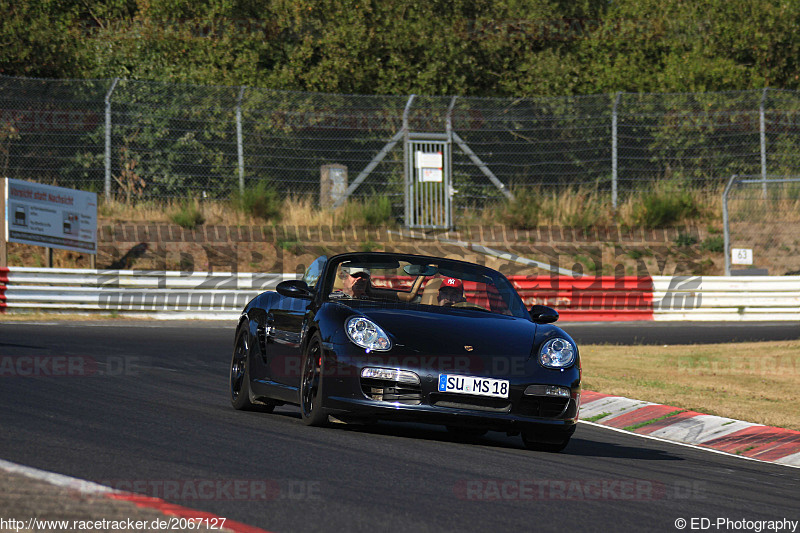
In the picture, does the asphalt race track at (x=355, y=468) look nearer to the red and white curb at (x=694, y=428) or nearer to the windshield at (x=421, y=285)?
the red and white curb at (x=694, y=428)

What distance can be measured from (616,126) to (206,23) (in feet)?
40.6

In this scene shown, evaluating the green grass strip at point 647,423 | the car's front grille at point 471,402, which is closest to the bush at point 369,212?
the green grass strip at point 647,423

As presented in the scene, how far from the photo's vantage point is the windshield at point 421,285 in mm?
8875

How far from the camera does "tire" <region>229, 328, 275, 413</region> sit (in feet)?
31.3

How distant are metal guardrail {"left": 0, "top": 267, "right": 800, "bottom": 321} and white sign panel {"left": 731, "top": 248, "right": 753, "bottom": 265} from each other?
96 cm

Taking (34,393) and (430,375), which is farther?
(34,393)

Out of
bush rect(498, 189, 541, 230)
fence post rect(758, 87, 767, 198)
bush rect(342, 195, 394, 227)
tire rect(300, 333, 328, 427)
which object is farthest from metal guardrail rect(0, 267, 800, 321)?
tire rect(300, 333, 328, 427)

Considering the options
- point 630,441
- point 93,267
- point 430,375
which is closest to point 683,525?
point 430,375

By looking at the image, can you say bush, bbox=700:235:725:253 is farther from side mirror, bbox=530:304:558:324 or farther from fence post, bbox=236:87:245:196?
side mirror, bbox=530:304:558:324

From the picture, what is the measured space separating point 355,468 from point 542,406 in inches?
77.9

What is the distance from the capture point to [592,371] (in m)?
14.6

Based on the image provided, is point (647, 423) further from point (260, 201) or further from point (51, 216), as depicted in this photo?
point (260, 201)

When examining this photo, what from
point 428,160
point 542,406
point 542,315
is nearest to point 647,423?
point 542,315

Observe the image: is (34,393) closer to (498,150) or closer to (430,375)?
(430,375)
